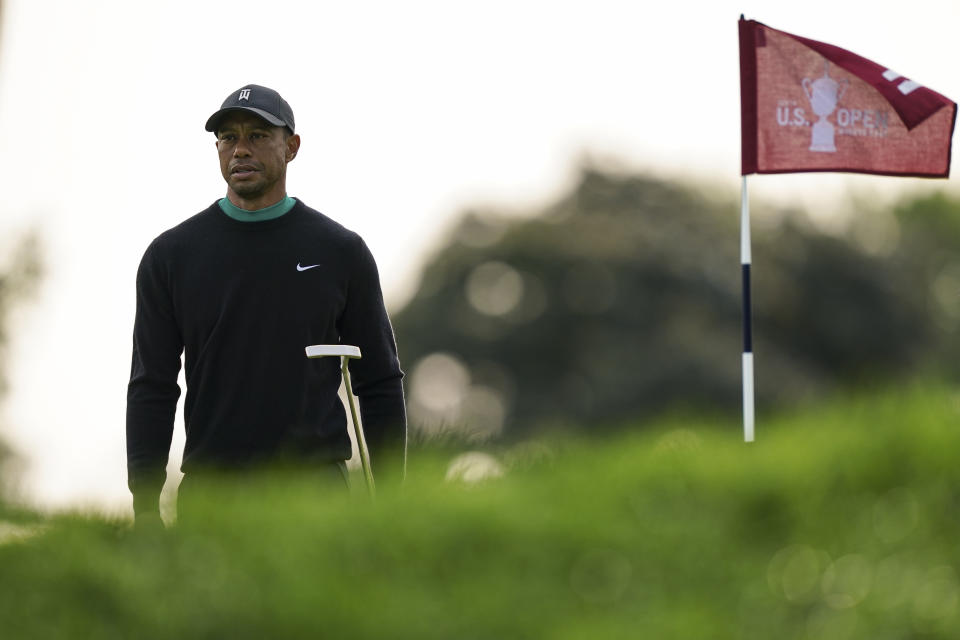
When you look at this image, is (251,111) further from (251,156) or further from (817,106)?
(817,106)

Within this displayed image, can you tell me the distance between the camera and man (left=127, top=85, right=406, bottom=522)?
5.64m

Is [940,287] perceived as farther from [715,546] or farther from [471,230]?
[715,546]

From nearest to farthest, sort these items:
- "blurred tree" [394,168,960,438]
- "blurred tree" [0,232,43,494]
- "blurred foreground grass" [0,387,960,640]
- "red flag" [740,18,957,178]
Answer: "blurred foreground grass" [0,387,960,640] → "red flag" [740,18,957,178] → "blurred tree" [0,232,43,494] → "blurred tree" [394,168,960,438]

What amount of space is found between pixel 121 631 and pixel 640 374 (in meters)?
44.3

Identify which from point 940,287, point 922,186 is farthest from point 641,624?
point 922,186

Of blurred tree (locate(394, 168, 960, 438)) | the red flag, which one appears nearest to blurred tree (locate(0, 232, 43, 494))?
blurred tree (locate(394, 168, 960, 438))

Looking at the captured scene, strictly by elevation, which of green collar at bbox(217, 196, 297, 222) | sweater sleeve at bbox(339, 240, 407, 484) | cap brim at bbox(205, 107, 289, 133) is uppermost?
cap brim at bbox(205, 107, 289, 133)

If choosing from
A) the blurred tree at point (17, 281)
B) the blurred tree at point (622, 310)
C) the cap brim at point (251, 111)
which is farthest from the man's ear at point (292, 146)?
the blurred tree at point (622, 310)

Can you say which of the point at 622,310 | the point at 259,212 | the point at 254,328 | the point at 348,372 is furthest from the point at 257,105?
the point at 622,310

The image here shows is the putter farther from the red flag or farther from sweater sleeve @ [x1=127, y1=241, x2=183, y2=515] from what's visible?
the red flag

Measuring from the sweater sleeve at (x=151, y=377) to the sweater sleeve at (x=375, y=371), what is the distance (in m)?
0.72

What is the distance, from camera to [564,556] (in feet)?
15.7

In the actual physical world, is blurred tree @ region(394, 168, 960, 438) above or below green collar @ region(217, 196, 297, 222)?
below

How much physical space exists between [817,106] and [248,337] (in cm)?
502
